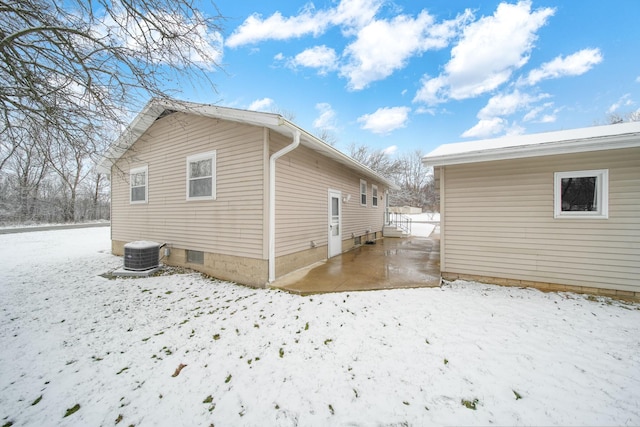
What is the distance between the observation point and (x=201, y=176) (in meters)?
6.24

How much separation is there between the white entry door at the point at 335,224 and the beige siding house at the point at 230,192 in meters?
0.03

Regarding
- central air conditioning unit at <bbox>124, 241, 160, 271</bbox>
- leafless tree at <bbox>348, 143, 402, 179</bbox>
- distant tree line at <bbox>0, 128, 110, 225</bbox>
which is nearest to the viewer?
distant tree line at <bbox>0, 128, 110, 225</bbox>

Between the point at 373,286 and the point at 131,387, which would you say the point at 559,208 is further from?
the point at 131,387

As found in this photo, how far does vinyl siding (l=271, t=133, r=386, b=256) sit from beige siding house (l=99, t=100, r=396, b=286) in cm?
3

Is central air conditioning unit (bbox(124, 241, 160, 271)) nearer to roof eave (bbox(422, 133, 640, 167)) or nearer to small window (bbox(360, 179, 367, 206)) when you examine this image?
roof eave (bbox(422, 133, 640, 167))

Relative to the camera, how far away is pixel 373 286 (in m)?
4.83

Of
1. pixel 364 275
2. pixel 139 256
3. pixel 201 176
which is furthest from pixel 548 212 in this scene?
pixel 139 256

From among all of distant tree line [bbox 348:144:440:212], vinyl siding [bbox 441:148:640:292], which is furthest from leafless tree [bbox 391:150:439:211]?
vinyl siding [bbox 441:148:640:292]

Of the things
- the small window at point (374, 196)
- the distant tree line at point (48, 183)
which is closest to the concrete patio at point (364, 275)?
the distant tree line at point (48, 183)

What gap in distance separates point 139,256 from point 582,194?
9964mm

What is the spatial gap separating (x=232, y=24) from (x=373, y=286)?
5.17 metres

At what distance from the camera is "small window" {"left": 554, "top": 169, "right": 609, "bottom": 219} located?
427cm

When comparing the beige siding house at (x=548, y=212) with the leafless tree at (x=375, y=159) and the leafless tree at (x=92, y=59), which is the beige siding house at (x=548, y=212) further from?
the leafless tree at (x=375, y=159)

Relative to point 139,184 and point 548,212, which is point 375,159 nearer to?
point 548,212
